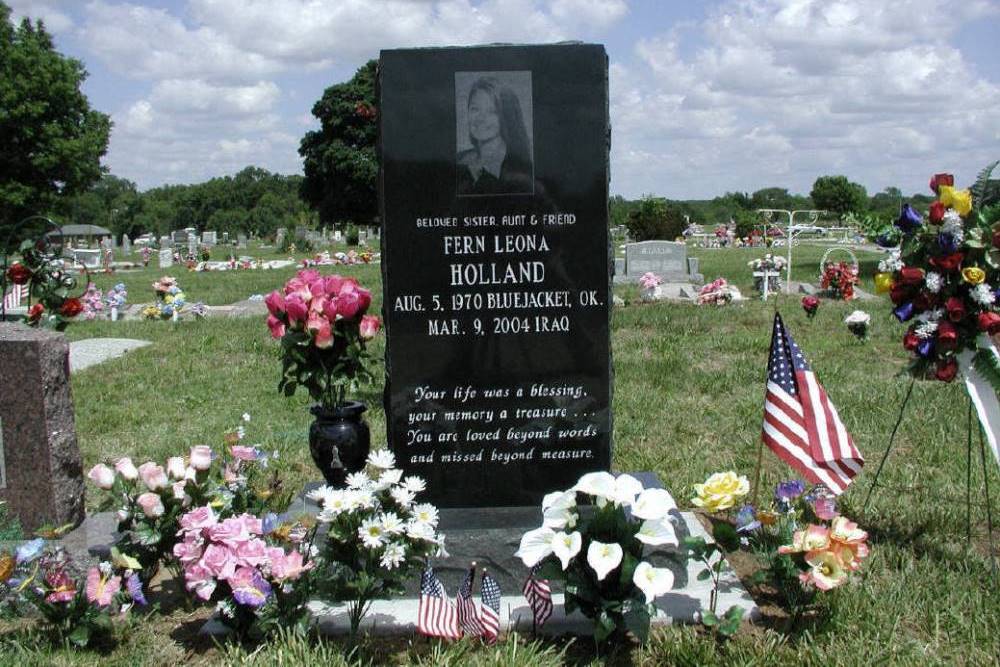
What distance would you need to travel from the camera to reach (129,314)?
17266 mm

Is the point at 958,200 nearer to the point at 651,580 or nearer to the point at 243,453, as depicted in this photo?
the point at 651,580

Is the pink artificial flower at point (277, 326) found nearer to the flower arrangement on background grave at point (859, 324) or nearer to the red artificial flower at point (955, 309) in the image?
the red artificial flower at point (955, 309)

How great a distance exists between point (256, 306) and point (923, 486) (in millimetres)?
13594

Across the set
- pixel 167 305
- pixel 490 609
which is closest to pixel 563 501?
pixel 490 609

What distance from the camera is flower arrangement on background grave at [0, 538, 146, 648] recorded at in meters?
3.68

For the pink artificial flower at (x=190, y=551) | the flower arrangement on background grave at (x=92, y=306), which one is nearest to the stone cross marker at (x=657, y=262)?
the flower arrangement on background grave at (x=92, y=306)

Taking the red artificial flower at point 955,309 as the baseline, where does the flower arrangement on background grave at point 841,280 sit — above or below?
below

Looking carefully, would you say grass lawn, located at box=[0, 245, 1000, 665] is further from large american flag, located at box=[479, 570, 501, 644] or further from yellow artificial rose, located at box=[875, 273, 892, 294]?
yellow artificial rose, located at box=[875, 273, 892, 294]

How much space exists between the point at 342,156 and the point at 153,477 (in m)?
52.8

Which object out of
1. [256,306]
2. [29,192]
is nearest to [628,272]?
[256,306]

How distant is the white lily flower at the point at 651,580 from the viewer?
10.9ft

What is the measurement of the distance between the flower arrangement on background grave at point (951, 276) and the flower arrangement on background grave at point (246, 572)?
2.90 m

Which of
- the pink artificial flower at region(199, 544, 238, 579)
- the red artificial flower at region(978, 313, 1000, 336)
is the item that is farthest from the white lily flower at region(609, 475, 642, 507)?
the red artificial flower at region(978, 313, 1000, 336)

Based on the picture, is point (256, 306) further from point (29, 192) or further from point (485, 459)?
point (29, 192)
